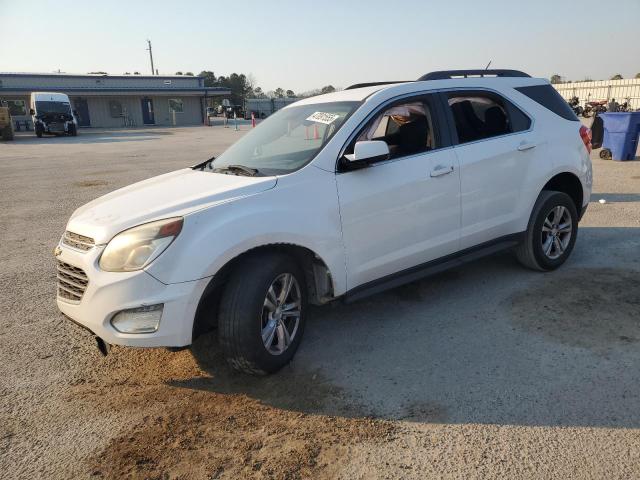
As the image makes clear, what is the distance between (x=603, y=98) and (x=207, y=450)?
46.1 metres

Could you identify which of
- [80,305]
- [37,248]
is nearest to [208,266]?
[80,305]

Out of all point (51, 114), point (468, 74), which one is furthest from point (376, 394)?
point (51, 114)

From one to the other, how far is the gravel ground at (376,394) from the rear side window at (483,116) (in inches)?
56.4

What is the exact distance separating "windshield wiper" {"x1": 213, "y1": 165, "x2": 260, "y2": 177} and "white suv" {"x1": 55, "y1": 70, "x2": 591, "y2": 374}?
15mm

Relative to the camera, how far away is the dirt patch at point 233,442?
2.53 meters

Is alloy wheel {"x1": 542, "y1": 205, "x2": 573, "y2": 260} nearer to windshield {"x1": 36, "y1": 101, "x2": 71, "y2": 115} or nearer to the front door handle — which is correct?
the front door handle

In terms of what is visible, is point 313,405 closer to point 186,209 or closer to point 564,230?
point 186,209

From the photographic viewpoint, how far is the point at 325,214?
135 inches

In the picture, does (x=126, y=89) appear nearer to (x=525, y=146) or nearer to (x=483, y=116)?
(x=483, y=116)

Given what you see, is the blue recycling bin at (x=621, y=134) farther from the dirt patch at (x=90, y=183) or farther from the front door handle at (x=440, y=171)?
the dirt patch at (x=90, y=183)

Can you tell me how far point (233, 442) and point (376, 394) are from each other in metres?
0.92

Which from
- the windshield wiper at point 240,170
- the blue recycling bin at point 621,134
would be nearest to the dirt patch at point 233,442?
the windshield wiper at point 240,170

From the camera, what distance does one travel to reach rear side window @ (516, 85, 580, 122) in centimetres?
488

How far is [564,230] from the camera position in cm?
505
